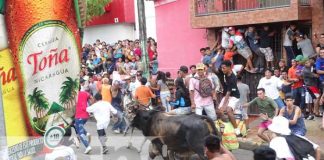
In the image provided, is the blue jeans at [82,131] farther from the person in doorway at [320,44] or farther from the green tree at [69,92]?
the green tree at [69,92]

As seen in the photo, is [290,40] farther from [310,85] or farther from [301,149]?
[301,149]

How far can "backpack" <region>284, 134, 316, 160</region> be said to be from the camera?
6.28m

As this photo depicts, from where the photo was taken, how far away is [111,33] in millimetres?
31234

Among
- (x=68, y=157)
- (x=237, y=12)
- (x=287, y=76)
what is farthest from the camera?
(x=237, y=12)

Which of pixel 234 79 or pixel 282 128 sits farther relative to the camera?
pixel 234 79

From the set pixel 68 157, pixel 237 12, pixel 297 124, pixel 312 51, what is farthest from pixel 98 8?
pixel 68 157

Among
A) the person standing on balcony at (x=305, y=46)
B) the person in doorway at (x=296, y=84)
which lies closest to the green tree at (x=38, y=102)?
the person in doorway at (x=296, y=84)

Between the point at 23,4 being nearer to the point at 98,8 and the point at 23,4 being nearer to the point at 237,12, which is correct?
the point at 237,12

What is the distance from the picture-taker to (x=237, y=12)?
1552 centimetres

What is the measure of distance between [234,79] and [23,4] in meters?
8.50

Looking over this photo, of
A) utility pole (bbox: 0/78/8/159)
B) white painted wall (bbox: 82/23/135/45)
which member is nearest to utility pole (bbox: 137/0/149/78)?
utility pole (bbox: 0/78/8/159)

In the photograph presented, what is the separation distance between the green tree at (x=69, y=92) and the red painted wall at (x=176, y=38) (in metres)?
A: 14.8

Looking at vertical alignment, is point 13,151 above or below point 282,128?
above

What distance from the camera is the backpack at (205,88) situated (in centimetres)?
1071
